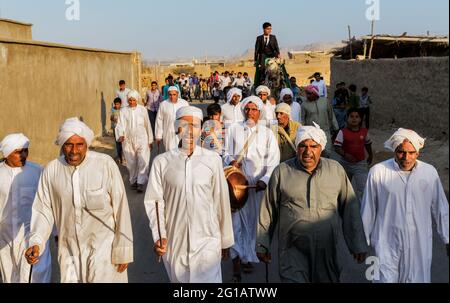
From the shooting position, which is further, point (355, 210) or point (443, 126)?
point (443, 126)

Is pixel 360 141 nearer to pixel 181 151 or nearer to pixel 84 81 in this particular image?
pixel 181 151

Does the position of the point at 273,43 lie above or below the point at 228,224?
above

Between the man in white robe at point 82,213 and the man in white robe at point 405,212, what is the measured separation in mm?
1947

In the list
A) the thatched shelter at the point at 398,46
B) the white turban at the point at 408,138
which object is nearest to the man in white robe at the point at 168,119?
the white turban at the point at 408,138

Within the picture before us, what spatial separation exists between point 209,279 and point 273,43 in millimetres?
8433

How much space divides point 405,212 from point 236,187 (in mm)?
1536

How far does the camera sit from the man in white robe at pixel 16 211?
436cm

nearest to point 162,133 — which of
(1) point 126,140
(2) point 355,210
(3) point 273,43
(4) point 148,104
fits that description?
(1) point 126,140

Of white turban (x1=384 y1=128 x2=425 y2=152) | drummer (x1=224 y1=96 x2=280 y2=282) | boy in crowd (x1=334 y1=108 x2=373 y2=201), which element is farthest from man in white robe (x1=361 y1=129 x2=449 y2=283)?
boy in crowd (x1=334 y1=108 x2=373 y2=201)

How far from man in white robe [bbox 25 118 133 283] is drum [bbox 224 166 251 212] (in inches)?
47.2

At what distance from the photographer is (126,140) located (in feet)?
30.9

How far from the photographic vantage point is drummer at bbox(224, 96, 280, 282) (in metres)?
5.38

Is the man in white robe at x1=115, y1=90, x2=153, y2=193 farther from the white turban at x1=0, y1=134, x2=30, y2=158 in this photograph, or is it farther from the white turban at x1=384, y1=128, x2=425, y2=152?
the white turban at x1=384, y1=128, x2=425, y2=152

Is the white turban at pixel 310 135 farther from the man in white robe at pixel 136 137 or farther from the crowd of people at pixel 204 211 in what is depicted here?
the man in white robe at pixel 136 137
